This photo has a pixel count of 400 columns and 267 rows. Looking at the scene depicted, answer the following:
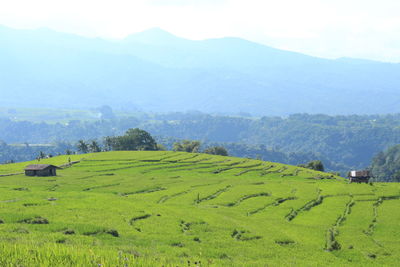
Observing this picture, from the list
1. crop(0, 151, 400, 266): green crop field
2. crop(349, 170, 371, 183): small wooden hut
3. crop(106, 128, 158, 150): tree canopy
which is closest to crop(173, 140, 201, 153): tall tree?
crop(106, 128, 158, 150): tree canopy

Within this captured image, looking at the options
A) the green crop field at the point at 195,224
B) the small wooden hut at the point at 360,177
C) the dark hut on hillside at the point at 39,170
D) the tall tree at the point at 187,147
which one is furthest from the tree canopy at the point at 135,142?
the small wooden hut at the point at 360,177

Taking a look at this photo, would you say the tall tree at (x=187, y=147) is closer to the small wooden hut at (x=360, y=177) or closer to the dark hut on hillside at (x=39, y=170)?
the small wooden hut at (x=360, y=177)

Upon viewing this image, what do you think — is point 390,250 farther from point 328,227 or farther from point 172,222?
point 172,222

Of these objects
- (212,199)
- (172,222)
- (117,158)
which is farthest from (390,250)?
(117,158)

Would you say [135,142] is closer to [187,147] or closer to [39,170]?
[187,147]

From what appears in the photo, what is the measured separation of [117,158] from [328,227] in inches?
3569

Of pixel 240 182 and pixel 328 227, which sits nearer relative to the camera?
pixel 328 227

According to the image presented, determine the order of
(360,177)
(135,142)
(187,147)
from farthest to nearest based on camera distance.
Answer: (187,147), (135,142), (360,177)

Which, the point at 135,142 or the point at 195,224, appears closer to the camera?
the point at 195,224

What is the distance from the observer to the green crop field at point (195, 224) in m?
17.4

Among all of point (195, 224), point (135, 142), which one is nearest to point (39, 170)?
point (195, 224)

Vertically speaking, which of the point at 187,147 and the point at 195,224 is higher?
the point at 195,224

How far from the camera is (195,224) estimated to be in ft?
126

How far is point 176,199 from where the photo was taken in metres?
65.1
